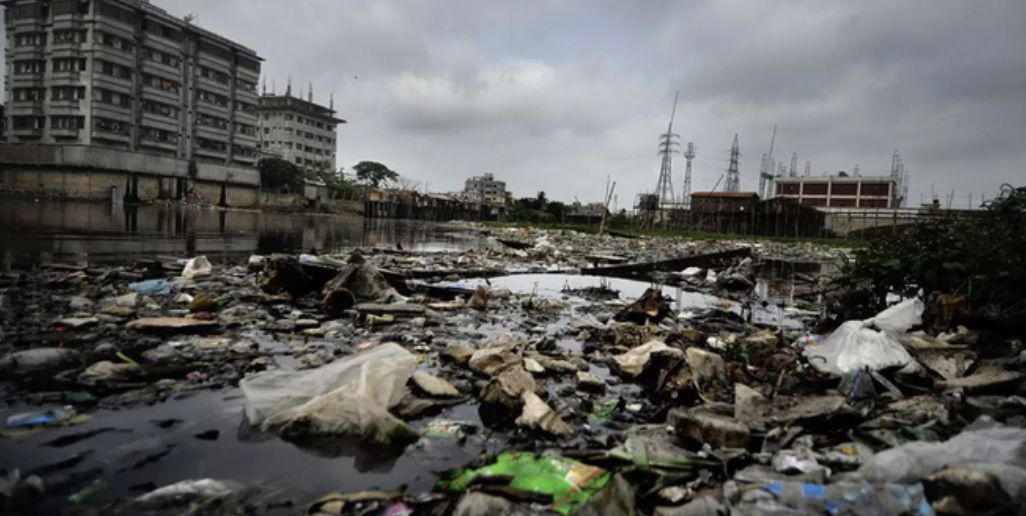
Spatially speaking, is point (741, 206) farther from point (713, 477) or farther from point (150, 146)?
point (150, 146)

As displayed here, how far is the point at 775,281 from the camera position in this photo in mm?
9812

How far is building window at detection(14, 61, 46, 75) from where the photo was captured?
1719 inches

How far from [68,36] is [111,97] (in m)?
5.51

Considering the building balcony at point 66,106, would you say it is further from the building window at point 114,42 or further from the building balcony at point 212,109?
the building balcony at point 212,109

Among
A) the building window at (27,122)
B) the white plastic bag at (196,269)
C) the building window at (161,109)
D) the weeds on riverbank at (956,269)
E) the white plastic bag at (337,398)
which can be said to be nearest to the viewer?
the white plastic bag at (337,398)

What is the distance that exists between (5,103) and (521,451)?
61.9 meters

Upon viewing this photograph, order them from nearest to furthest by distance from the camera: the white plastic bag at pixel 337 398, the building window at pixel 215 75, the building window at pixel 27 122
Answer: the white plastic bag at pixel 337 398, the building window at pixel 27 122, the building window at pixel 215 75

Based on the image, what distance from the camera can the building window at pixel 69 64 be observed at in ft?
139

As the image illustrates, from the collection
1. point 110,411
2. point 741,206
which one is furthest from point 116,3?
point 110,411

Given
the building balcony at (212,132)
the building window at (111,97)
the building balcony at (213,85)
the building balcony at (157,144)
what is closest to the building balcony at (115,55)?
the building window at (111,97)

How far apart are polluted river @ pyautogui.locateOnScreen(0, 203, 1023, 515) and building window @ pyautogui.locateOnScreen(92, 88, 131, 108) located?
48.6 meters

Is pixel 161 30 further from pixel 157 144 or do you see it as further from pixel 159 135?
pixel 157 144

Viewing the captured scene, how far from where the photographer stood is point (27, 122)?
142ft

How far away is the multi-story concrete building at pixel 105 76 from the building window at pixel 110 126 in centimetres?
7
